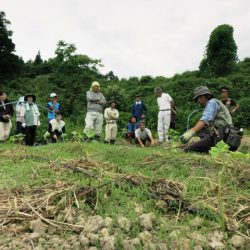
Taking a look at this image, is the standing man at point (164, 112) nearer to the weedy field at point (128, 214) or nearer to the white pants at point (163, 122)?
the white pants at point (163, 122)

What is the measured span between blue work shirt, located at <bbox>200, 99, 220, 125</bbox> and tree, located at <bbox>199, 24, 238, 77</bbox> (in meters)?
17.8

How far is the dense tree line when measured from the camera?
14994 mm

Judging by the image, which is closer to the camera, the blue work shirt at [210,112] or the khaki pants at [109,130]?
the blue work shirt at [210,112]

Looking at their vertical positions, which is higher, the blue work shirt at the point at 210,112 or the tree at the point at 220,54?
the tree at the point at 220,54

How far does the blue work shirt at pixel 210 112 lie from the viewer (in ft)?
15.2

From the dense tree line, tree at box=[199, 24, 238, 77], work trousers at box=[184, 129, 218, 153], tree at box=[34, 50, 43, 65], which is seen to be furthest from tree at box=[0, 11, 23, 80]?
work trousers at box=[184, 129, 218, 153]

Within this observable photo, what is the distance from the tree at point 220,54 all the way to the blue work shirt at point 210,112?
700 inches

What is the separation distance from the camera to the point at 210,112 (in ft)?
15.3

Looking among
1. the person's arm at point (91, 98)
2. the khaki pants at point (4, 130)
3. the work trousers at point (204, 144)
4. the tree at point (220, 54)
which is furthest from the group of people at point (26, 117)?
the tree at point (220, 54)

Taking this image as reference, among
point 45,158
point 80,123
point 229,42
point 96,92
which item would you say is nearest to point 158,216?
point 45,158

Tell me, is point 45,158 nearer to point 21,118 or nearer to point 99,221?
point 99,221

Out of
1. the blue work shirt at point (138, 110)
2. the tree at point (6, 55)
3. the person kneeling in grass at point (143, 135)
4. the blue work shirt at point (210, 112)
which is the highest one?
the tree at point (6, 55)

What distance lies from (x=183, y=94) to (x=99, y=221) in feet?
53.9

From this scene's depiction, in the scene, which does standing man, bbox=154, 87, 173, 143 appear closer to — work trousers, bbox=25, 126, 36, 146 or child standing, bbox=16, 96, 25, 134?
work trousers, bbox=25, 126, 36, 146
